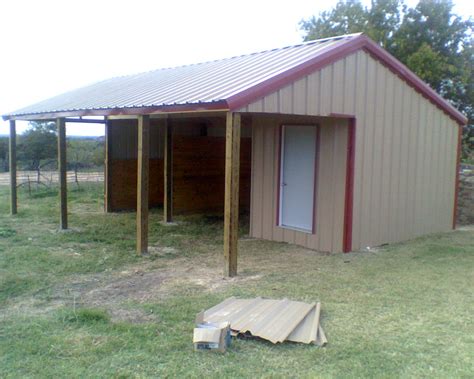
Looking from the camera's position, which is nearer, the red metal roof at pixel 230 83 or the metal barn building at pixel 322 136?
the red metal roof at pixel 230 83

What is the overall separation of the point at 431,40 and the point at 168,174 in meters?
14.1

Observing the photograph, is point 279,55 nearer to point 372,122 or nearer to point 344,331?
point 372,122

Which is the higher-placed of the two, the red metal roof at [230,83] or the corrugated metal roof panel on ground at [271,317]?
the red metal roof at [230,83]

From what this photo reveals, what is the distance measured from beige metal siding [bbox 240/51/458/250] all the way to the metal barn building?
0.02 metres

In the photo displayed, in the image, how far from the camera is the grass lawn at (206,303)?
4.11 metres

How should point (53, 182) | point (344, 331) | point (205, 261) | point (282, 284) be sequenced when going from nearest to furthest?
point (344, 331)
point (282, 284)
point (205, 261)
point (53, 182)

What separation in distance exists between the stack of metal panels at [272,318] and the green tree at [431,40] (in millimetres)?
16189

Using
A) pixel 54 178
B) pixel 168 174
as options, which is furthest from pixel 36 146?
pixel 168 174

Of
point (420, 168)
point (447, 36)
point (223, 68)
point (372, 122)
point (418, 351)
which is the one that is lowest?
point (418, 351)

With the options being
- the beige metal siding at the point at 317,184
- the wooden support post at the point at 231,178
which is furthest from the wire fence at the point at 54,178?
the wooden support post at the point at 231,178

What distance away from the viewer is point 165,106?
727 centimetres

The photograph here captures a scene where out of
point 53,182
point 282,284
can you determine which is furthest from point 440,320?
point 53,182

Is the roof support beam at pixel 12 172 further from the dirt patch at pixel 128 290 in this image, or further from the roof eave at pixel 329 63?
the roof eave at pixel 329 63

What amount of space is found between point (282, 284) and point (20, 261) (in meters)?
3.77
